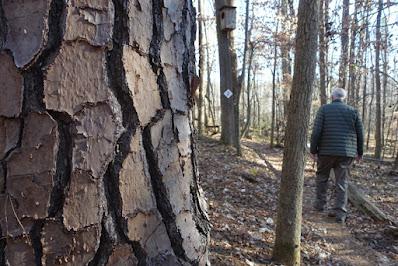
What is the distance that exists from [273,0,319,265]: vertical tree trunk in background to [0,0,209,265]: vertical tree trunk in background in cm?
292

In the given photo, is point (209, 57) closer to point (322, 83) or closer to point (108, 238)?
point (322, 83)

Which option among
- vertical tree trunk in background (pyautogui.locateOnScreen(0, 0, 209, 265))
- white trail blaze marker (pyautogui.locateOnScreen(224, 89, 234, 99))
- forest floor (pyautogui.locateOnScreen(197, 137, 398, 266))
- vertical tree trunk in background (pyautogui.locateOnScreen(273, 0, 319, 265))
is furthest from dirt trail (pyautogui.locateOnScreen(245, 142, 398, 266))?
white trail blaze marker (pyautogui.locateOnScreen(224, 89, 234, 99))

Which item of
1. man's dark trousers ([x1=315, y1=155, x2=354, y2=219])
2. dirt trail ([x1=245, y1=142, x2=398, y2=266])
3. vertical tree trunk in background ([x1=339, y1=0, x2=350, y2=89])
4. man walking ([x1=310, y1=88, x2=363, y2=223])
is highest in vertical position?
vertical tree trunk in background ([x1=339, y1=0, x2=350, y2=89])

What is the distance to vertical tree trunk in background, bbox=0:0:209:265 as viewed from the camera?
0.89 metres

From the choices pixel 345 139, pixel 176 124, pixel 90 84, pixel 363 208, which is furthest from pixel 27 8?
pixel 363 208

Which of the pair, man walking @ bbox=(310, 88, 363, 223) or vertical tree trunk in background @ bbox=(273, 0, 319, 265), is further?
man walking @ bbox=(310, 88, 363, 223)

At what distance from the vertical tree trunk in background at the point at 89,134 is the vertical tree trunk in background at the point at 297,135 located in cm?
292

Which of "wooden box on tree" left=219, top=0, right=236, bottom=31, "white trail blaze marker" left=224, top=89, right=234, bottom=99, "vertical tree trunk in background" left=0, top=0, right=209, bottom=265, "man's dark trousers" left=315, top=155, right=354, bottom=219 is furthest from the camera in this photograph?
"white trail blaze marker" left=224, top=89, right=234, bottom=99

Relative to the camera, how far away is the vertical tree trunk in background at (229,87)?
41.1ft

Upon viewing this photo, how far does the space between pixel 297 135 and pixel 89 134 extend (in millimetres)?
3197

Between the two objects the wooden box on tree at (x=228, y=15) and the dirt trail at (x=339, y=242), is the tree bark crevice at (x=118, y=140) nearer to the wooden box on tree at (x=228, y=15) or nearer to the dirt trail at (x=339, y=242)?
the dirt trail at (x=339, y=242)

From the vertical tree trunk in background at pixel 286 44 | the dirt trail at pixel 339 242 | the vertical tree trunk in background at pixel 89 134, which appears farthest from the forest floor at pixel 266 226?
the vertical tree trunk in background at pixel 286 44

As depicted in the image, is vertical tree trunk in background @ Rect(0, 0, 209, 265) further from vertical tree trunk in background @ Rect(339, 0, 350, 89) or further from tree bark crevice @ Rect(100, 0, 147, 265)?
vertical tree trunk in background @ Rect(339, 0, 350, 89)

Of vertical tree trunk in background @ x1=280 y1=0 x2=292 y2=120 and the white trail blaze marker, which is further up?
vertical tree trunk in background @ x1=280 y1=0 x2=292 y2=120
